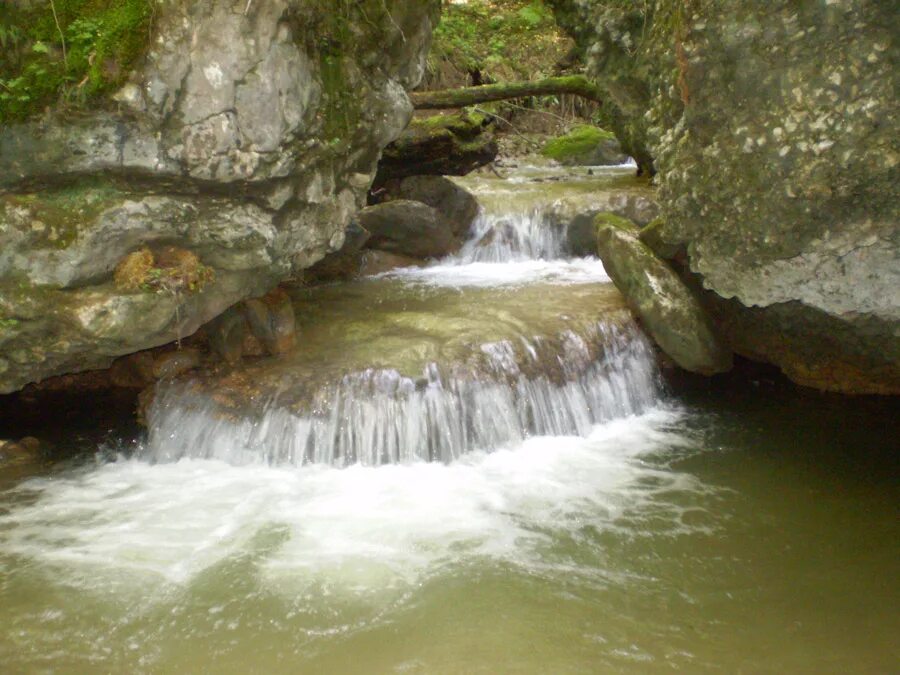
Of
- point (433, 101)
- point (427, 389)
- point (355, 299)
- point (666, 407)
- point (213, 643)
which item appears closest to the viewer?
point (213, 643)

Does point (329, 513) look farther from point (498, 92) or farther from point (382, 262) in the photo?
point (498, 92)

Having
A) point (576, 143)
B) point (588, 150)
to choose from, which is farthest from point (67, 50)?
point (576, 143)

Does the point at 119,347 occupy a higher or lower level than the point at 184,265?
lower

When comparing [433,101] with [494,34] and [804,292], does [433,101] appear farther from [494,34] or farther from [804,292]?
[494,34]

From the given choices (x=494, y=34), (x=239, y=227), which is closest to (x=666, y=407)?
(x=239, y=227)

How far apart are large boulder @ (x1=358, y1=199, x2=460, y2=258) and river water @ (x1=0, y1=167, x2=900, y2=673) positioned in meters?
2.29

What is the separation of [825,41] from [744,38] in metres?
0.47

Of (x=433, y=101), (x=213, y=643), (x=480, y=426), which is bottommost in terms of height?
(x=213, y=643)

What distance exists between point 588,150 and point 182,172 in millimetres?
13458

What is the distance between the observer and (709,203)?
16.7 ft

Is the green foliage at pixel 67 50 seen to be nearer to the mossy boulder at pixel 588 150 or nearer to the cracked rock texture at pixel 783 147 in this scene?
the cracked rock texture at pixel 783 147

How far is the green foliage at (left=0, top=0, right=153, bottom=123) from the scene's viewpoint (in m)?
4.53

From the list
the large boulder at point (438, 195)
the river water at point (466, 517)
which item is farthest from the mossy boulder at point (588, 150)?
the river water at point (466, 517)

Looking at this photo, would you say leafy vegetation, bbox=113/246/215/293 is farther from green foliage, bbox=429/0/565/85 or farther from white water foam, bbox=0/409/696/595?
green foliage, bbox=429/0/565/85
